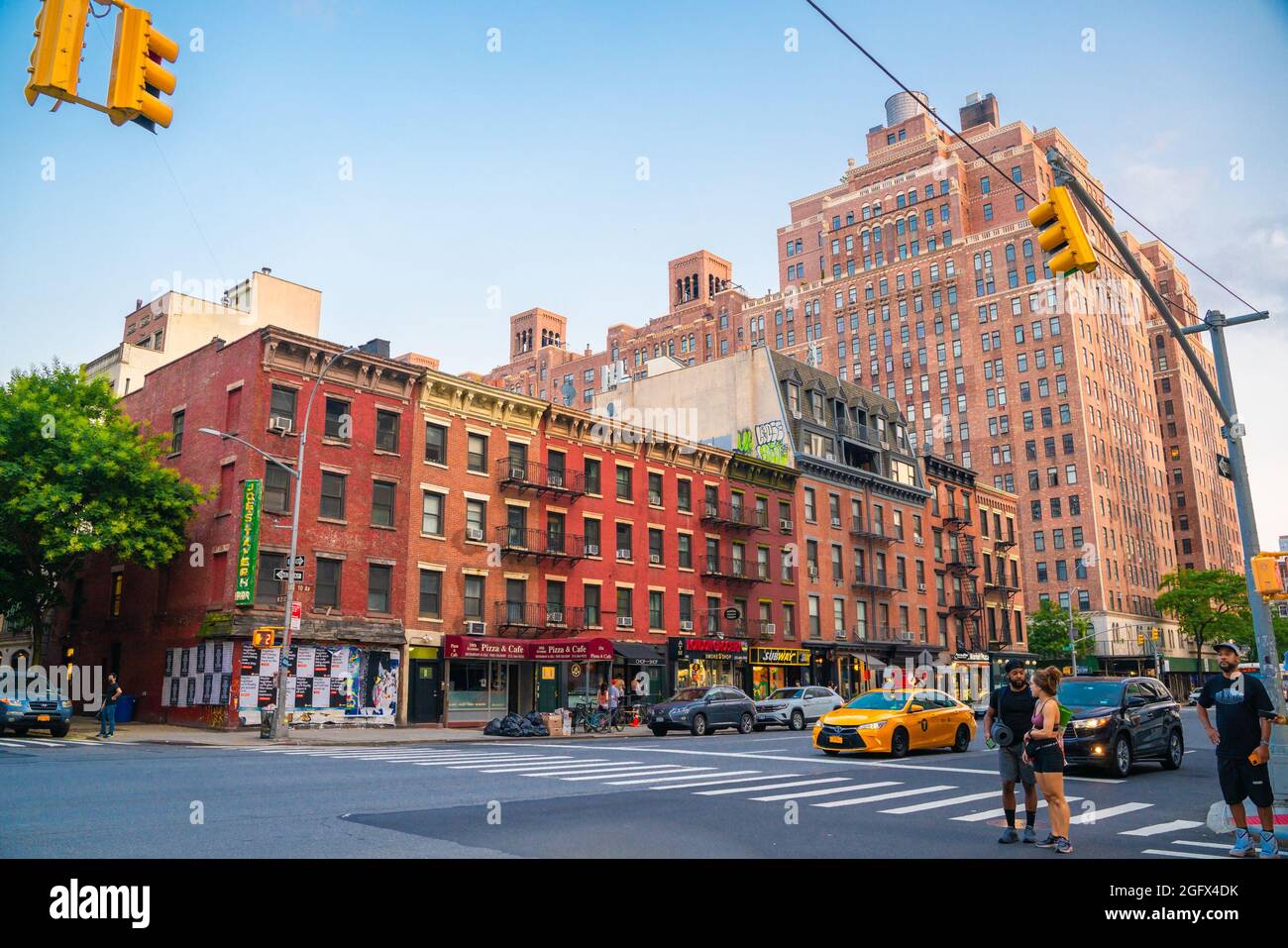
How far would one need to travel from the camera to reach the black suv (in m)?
16.4

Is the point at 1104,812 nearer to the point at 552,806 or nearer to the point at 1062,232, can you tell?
the point at 552,806

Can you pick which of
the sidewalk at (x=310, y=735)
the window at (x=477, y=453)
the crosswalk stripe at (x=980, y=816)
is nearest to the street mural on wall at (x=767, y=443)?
the window at (x=477, y=453)

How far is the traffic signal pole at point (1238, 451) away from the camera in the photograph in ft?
34.4

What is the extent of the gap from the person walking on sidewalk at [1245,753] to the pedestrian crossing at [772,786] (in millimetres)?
420

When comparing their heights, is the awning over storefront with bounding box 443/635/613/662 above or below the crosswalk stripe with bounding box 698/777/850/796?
above

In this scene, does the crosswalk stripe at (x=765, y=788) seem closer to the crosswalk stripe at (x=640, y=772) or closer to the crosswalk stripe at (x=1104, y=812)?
the crosswalk stripe at (x=640, y=772)

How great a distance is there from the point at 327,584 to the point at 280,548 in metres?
2.21

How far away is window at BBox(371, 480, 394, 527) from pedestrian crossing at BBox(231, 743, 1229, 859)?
43.7 feet

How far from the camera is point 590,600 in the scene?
136 feet

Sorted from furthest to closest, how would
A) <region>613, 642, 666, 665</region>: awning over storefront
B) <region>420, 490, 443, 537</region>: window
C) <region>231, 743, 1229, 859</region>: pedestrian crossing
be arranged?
<region>613, 642, 666, 665</region>: awning over storefront < <region>420, 490, 443, 537</region>: window < <region>231, 743, 1229, 859</region>: pedestrian crossing

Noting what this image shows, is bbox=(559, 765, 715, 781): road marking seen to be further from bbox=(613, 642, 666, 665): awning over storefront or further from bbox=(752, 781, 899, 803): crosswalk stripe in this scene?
bbox=(613, 642, 666, 665): awning over storefront

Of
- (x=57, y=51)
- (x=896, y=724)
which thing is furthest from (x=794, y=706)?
(x=57, y=51)

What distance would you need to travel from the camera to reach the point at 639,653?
1625 inches

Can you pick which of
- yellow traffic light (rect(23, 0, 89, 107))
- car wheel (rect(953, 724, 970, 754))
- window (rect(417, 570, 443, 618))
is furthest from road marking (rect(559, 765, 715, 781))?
window (rect(417, 570, 443, 618))
